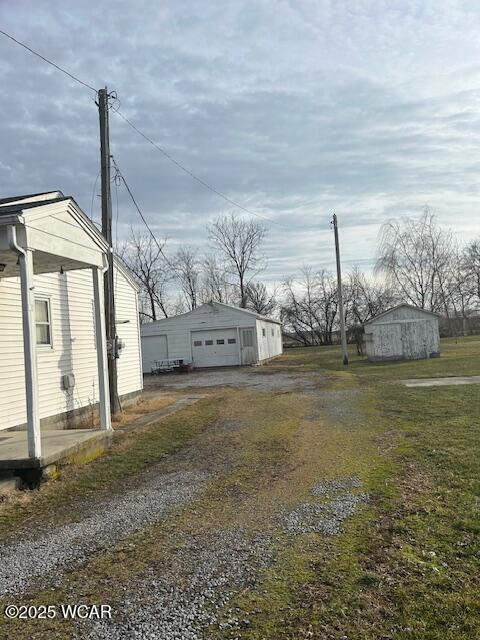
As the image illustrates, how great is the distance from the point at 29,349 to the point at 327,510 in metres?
3.81

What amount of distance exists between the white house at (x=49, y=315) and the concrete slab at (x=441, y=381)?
27.2 feet

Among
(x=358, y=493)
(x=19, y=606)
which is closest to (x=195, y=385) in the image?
(x=358, y=493)

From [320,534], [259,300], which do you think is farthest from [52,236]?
[259,300]

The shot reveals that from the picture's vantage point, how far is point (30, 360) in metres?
6.11

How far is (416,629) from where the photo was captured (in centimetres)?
266

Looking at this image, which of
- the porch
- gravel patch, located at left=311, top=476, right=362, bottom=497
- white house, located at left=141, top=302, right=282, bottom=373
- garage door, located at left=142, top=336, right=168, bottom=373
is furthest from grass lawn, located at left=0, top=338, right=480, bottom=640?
garage door, located at left=142, top=336, right=168, bottom=373

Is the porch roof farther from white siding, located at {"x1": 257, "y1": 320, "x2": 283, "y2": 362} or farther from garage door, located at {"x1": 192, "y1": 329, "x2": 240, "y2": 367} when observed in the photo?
white siding, located at {"x1": 257, "y1": 320, "x2": 283, "y2": 362}

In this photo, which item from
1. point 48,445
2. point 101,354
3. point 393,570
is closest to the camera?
point 393,570

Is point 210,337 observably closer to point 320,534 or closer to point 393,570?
point 320,534

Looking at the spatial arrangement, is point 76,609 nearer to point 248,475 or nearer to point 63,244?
point 248,475

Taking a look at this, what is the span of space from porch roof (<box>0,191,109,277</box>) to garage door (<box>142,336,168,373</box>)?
1945 centimetres

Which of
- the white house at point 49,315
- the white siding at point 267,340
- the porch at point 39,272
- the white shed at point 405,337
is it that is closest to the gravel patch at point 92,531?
the porch at point 39,272

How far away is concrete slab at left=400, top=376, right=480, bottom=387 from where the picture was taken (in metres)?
14.2

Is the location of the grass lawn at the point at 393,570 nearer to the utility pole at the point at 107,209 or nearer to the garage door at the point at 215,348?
the utility pole at the point at 107,209
